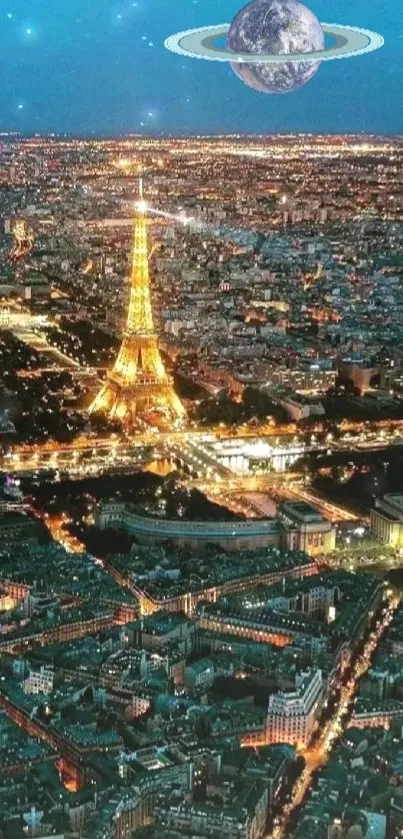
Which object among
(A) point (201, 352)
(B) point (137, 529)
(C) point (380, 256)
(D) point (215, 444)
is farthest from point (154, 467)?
(C) point (380, 256)

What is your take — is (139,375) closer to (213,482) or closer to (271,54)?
(213,482)

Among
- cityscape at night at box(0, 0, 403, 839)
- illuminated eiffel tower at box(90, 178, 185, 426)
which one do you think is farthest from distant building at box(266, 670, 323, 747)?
illuminated eiffel tower at box(90, 178, 185, 426)

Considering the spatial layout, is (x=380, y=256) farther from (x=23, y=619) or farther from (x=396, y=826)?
(x=396, y=826)

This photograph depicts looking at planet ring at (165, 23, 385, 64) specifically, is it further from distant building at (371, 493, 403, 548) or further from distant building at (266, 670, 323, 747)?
distant building at (371, 493, 403, 548)

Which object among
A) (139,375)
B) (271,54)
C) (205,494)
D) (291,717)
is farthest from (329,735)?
(139,375)

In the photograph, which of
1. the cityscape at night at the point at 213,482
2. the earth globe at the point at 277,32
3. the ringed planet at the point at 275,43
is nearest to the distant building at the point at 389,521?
the cityscape at night at the point at 213,482

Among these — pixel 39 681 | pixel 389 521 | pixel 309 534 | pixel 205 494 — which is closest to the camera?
pixel 39 681
